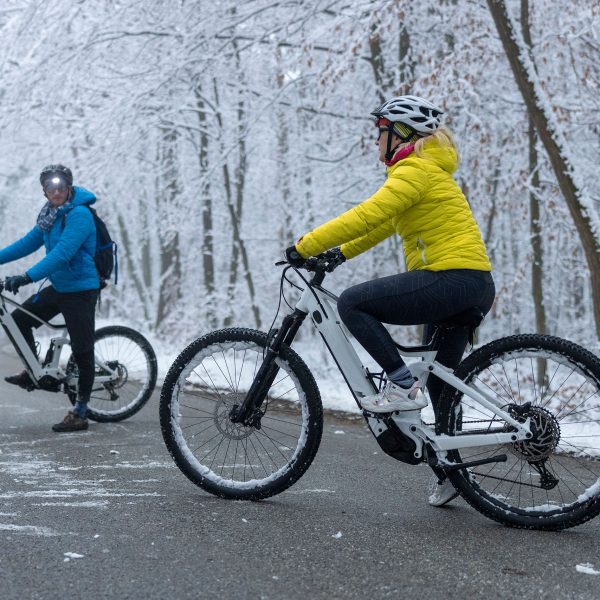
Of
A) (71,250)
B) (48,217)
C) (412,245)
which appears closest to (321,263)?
(412,245)

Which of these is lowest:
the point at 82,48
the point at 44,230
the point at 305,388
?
the point at 305,388

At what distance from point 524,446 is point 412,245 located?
1.11 m

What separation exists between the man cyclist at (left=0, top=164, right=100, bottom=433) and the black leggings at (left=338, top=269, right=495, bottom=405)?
3.03 meters

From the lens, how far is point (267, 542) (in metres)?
3.59

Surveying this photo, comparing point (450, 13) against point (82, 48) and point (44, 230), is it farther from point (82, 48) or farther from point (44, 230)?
point (44, 230)

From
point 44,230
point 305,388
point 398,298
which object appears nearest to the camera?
point 398,298

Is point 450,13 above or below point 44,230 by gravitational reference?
above

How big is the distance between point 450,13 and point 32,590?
10.3 meters

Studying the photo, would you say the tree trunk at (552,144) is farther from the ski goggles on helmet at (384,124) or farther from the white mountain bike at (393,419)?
the ski goggles on helmet at (384,124)

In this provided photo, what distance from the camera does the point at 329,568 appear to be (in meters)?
3.26

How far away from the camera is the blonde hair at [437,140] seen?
4.04 m

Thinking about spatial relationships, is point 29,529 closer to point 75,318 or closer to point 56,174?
point 75,318

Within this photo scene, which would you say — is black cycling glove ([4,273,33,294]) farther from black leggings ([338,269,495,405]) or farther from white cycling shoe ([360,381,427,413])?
white cycling shoe ([360,381,427,413])

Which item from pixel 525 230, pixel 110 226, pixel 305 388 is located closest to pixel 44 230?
pixel 305 388
